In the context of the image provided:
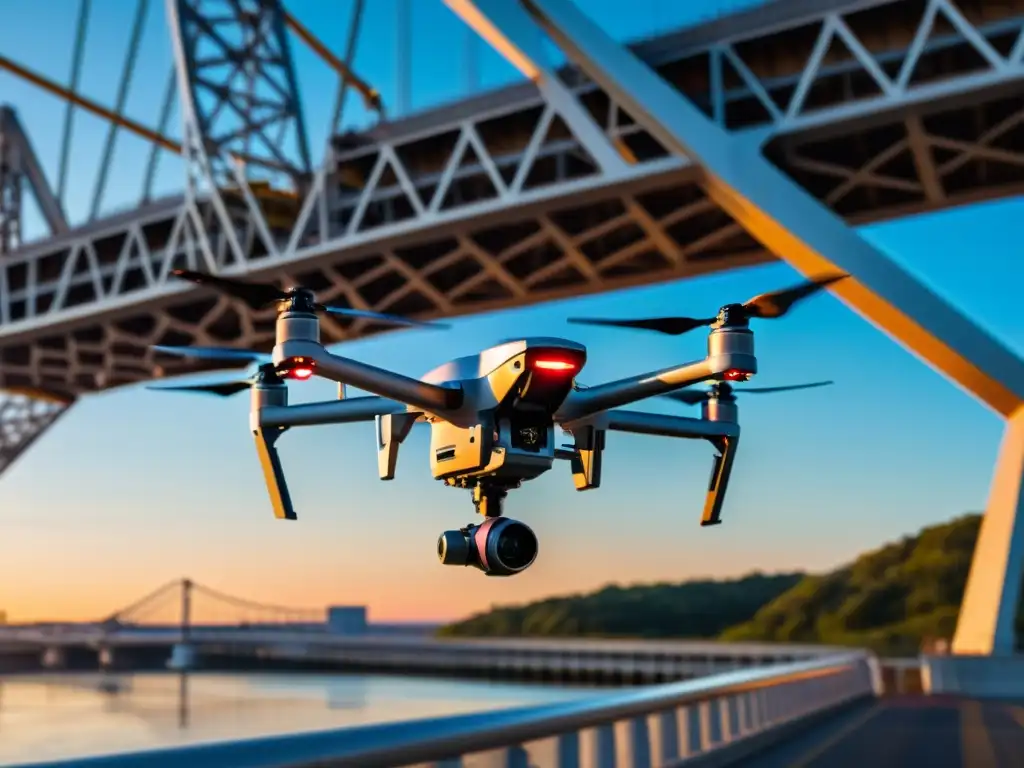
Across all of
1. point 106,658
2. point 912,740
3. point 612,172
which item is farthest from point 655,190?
point 106,658

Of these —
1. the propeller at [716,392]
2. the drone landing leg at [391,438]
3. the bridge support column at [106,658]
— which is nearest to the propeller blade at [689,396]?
the propeller at [716,392]

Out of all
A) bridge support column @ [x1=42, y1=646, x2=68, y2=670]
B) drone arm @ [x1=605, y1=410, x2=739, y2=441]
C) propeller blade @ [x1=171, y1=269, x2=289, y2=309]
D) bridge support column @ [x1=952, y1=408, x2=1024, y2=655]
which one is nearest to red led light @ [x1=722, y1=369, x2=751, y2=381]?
drone arm @ [x1=605, y1=410, x2=739, y2=441]

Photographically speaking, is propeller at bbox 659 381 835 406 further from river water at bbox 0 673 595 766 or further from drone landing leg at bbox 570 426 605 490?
river water at bbox 0 673 595 766

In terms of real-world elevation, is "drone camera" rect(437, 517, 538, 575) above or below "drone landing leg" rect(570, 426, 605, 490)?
below

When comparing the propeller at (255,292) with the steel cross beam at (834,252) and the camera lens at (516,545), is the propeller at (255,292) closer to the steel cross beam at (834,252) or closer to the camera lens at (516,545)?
the camera lens at (516,545)

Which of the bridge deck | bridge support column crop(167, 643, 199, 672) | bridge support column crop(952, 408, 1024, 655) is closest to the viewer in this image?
the bridge deck

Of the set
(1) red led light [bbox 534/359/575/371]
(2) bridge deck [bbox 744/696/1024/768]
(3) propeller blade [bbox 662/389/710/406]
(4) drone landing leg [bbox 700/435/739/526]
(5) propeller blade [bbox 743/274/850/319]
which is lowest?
(2) bridge deck [bbox 744/696/1024/768]
